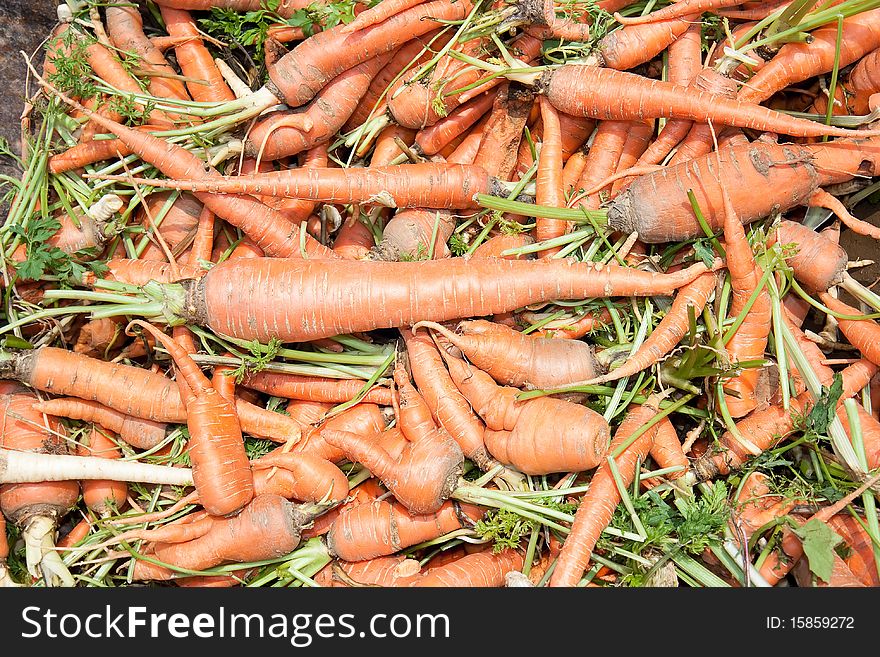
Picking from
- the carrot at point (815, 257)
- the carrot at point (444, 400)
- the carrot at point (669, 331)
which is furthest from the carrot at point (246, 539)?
the carrot at point (815, 257)

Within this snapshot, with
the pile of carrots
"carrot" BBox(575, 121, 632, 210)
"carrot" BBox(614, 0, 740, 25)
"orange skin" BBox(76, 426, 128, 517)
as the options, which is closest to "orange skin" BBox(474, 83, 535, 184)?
the pile of carrots

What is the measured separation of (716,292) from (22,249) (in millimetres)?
3026

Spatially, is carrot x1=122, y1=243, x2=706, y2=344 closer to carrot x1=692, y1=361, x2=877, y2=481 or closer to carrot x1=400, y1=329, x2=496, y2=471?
carrot x1=400, y1=329, x2=496, y2=471

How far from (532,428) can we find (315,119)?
5.66 ft

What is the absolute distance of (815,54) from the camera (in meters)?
2.68

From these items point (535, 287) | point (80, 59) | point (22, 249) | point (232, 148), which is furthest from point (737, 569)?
point (80, 59)

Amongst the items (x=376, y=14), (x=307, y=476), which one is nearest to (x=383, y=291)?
(x=307, y=476)

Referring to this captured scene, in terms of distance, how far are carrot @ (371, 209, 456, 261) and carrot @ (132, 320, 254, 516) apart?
0.92 metres

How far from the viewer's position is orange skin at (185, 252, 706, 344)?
2621mm

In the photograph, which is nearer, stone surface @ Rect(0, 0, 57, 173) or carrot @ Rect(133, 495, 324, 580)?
carrot @ Rect(133, 495, 324, 580)

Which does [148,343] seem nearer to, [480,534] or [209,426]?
[209,426]

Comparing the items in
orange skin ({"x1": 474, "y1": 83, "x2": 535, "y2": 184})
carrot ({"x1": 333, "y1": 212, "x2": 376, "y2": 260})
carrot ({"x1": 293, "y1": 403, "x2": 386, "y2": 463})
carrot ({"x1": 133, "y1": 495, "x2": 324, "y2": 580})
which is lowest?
carrot ({"x1": 133, "y1": 495, "x2": 324, "y2": 580})

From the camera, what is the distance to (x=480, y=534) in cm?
255
